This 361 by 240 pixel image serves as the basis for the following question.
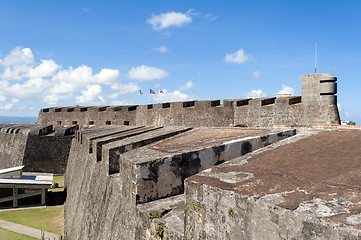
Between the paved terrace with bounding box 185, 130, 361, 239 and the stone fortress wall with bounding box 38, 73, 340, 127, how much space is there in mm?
5635

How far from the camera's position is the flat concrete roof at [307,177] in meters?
1.99

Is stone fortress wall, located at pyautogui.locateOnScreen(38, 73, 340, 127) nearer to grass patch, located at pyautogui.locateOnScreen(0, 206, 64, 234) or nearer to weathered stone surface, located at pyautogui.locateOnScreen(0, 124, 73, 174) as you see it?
weathered stone surface, located at pyautogui.locateOnScreen(0, 124, 73, 174)

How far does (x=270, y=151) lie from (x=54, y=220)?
1070 centimetres

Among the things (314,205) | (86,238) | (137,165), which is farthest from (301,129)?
(86,238)

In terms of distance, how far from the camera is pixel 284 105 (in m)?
10.4

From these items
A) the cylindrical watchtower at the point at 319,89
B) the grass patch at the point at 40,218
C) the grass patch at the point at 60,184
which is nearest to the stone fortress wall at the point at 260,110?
the cylindrical watchtower at the point at 319,89

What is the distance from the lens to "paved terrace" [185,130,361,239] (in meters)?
1.89

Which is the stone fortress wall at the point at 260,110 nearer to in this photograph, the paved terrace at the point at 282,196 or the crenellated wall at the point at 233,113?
the crenellated wall at the point at 233,113

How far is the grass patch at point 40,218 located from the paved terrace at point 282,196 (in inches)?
366

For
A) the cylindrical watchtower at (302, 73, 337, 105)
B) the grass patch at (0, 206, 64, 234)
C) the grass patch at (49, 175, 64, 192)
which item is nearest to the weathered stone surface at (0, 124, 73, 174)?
the grass patch at (49, 175, 64, 192)

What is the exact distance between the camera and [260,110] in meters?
11.2

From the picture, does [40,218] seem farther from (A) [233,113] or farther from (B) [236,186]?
(B) [236,186]

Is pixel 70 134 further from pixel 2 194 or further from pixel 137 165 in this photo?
pixel 137 165

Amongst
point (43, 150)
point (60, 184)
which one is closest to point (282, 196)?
point (60, 184)
